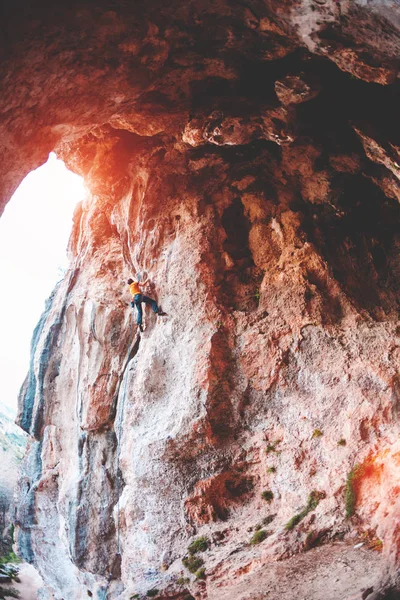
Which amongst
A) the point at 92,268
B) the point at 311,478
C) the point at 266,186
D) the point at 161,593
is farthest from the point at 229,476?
the point at 92,268

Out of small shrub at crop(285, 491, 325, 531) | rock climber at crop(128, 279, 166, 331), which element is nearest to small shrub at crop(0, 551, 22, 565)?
rock climber at crop(128, 279, 166, 331)

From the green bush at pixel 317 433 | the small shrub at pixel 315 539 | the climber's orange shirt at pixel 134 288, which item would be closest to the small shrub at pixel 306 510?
the small shrub at pixel 315 539

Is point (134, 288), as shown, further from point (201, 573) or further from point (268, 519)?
point (201, 573)

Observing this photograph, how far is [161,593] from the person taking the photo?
11.0m

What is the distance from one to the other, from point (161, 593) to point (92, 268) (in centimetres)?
1244

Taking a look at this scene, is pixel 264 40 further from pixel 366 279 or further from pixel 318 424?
pixel 318 424

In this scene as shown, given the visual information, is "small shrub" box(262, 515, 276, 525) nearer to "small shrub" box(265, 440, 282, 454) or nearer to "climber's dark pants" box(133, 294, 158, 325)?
"small shrub" box(265, 440, 282, 454)

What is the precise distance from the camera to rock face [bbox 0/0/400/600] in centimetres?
784

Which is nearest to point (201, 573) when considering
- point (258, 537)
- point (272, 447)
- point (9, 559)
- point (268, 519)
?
point (258, 537)

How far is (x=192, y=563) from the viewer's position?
11273 millimetres

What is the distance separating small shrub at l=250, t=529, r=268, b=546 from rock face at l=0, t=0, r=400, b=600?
35 millimetres

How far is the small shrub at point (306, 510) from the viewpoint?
1052 cm

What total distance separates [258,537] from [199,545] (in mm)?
1880

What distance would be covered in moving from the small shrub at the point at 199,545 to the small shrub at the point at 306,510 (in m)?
2.53
